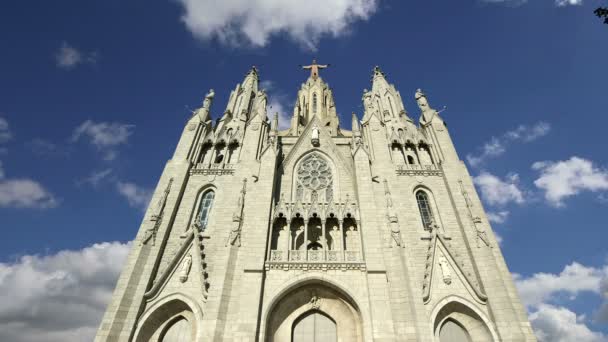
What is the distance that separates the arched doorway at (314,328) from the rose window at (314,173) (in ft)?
26.5

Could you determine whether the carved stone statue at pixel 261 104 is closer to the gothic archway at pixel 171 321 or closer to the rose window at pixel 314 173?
the rose window at pixel 314 173

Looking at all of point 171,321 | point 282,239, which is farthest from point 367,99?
point 171,321

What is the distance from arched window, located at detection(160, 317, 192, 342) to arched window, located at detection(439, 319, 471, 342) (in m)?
12.1

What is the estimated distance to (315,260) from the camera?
51.3 feet

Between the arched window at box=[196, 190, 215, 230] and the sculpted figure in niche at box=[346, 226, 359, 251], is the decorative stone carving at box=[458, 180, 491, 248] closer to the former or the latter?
the sculpted figure in niche at box=[346, 226, 359, 251]

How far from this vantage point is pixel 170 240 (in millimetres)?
17391

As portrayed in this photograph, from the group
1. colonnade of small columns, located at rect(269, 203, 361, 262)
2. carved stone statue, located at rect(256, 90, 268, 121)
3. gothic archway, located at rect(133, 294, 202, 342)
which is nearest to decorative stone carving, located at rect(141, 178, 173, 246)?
gothic archway, located at rect(133, 294, 202, 342)

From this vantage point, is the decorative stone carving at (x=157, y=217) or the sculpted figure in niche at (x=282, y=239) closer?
the decorative stone carving at (x=157, y=217)

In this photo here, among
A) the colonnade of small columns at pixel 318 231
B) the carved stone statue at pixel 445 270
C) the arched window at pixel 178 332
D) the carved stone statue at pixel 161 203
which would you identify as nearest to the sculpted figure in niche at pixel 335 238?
the colonnade of small columns at pixel 318 231

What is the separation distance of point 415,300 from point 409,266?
1.66 metres

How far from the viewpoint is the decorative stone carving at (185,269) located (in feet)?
50.5

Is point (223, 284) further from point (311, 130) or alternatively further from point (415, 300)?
point (311, 130)

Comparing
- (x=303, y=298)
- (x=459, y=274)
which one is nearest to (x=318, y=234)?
(x=303, y=298)

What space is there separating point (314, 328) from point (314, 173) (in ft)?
33.1
